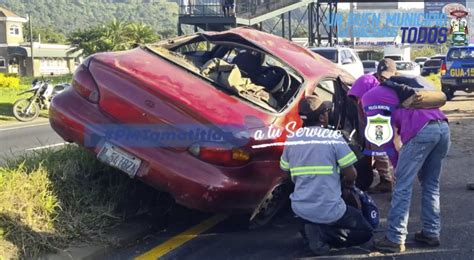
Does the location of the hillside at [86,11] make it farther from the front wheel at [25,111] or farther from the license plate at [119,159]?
the license plate at [119,159]

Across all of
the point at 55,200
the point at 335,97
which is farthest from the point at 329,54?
the point at 55,200

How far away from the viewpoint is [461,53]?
18.1 metres

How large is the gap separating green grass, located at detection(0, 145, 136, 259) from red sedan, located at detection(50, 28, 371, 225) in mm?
365

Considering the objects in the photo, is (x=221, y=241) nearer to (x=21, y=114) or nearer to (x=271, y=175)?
(x=271, y=175)

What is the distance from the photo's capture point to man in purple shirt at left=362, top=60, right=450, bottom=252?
15.0 feet

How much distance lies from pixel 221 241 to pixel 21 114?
1261 centimetres

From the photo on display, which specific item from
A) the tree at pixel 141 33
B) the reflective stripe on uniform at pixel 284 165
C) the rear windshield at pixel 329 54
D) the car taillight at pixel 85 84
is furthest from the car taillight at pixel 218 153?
the tree at pixel 141 33

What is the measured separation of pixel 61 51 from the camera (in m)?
72.5

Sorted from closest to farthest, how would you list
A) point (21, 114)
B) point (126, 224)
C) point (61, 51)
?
point (126, 224), point (21, 114), point (61, 51)

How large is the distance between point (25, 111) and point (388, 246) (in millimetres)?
13584

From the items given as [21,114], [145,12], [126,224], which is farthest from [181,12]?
[145,12]

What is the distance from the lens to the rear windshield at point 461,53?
17844 millimetres

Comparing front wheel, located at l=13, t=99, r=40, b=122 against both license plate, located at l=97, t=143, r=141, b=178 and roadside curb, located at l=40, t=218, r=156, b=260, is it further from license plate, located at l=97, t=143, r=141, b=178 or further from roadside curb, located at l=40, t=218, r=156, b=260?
license plate, located at l=97, t=143, r=141, b=178

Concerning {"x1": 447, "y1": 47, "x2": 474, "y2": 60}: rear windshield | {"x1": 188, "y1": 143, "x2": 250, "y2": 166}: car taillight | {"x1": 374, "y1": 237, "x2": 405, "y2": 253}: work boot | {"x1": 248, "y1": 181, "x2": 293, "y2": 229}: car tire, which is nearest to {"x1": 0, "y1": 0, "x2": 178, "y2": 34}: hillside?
{"x1": 447, "y1": 47, "x2": 474, "y2": 60}: rear windshield
